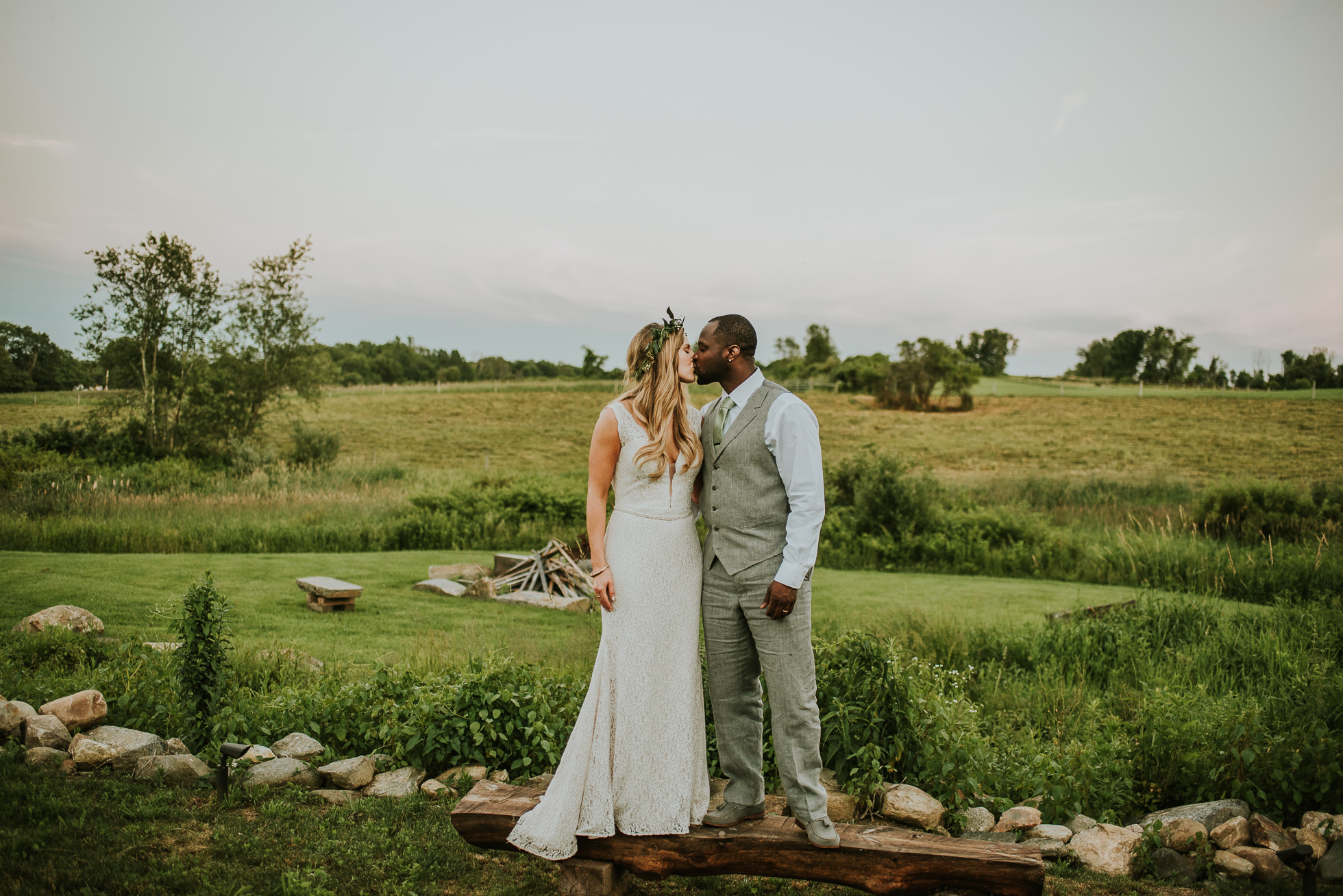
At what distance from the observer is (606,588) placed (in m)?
3.39

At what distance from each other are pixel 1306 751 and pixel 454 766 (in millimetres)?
5266

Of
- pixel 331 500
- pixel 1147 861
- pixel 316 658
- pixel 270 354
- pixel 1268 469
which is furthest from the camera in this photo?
pixel 270 354

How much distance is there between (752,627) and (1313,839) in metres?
3.85

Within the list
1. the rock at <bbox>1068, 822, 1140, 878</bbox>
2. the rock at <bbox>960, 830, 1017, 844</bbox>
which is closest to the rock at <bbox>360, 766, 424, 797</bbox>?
the rock at <bbox>960, 830, 1017, 844</bbox>

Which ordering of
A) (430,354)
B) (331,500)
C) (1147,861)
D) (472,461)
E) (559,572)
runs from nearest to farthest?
(1147,861) < (559,572) < (331,500) < (472,461) < (430,354)

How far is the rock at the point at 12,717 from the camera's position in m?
5.01

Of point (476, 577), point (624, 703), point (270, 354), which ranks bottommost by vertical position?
point (476, 577)

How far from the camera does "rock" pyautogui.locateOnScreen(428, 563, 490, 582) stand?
1168cm

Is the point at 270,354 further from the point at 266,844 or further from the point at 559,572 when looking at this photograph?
the point at 266,844

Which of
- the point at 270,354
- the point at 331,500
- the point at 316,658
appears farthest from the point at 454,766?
the point at 270,354

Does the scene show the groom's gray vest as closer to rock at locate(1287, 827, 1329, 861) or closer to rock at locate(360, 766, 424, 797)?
rock at locate(360, 766, 424, 797)

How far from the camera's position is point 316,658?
7184 mm

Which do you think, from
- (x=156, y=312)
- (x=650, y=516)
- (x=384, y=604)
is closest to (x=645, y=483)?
(x=650, y=516)

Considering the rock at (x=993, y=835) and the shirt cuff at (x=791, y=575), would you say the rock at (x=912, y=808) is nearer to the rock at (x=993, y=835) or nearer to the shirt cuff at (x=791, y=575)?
the rock at (x=993, y=835)
